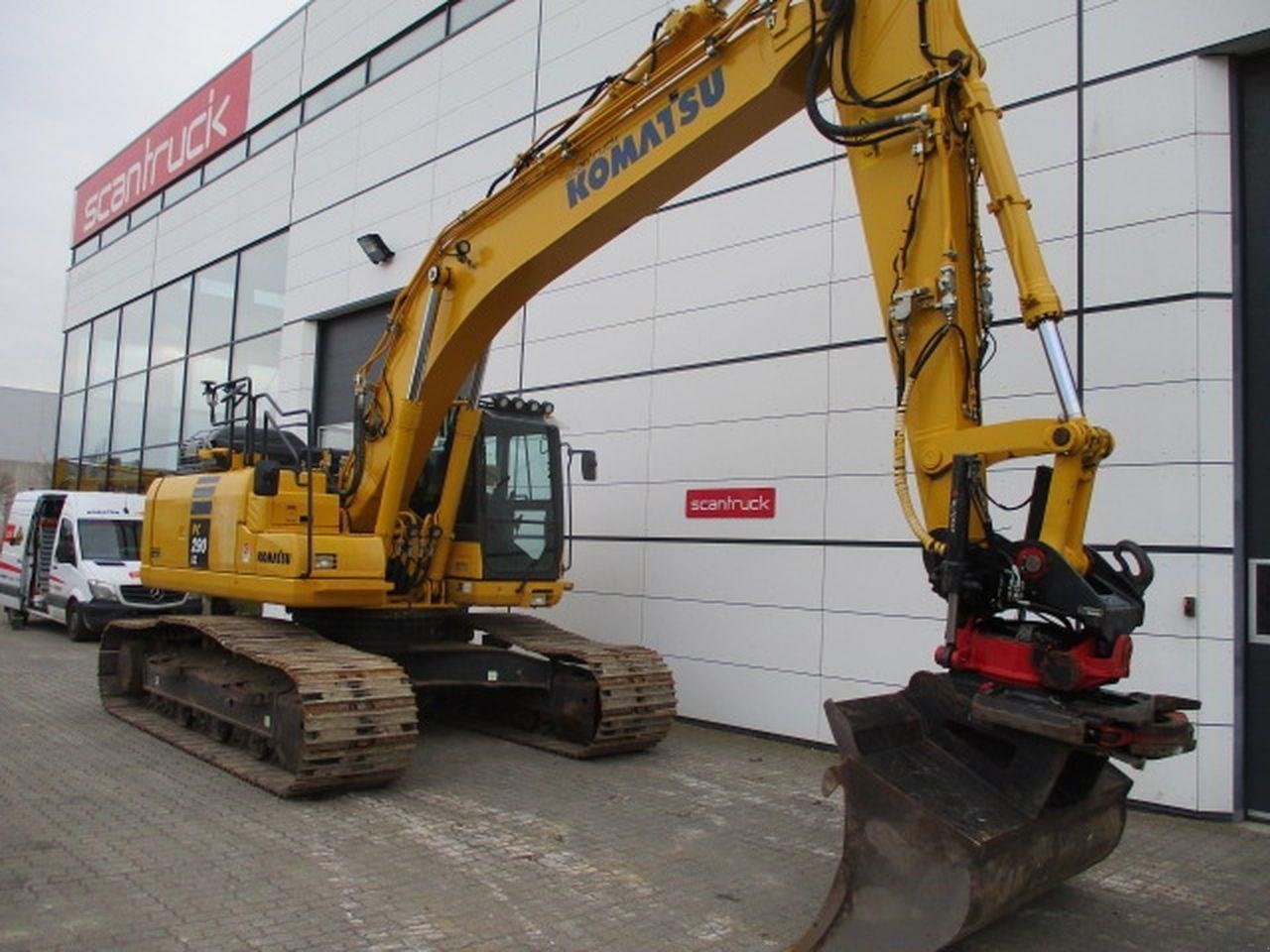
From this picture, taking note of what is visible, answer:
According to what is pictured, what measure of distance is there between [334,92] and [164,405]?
858 centimetres

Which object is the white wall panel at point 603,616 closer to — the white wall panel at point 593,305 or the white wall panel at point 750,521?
the white wall panel at point 750,521

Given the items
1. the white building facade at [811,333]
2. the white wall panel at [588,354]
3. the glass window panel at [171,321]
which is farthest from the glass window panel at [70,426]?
the white wall panel at [588,354]

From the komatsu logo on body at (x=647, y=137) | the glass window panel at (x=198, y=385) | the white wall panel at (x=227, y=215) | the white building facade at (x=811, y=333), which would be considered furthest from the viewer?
the glass window panel at (x=198, y=385)

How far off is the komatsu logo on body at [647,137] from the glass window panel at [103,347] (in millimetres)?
20881

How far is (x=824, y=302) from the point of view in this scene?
28.9 feet

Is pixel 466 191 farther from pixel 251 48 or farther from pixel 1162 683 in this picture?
pixel 1162 683

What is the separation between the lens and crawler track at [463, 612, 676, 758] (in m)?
7.63

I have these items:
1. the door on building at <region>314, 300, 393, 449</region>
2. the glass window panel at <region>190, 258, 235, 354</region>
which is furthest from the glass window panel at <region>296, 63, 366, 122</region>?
the glass window panel at <region>190, 258, 235, 354</region>

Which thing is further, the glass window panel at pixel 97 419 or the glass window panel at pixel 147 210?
the glass window panel at pixel 97 419

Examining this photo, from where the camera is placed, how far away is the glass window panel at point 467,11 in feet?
42.4

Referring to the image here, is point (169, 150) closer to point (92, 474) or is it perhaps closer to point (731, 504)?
point (92, 474)

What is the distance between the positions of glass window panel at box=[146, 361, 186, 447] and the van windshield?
504cm

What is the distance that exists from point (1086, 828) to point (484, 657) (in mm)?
4834

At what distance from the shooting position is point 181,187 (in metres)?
21.0
